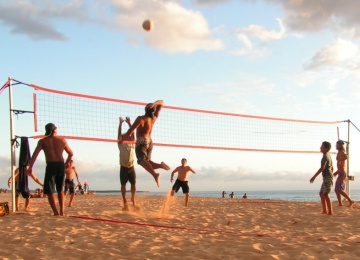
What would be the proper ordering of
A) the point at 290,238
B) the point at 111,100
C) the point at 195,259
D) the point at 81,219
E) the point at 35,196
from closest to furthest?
1. the point at 195,259
2. the point at 290,238
3. the point at 81,219
4. the point at 111,100
5. the point at 35,196

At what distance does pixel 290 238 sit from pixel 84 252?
229cm

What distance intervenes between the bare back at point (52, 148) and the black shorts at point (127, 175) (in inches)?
69.1

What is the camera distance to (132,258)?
154 inches

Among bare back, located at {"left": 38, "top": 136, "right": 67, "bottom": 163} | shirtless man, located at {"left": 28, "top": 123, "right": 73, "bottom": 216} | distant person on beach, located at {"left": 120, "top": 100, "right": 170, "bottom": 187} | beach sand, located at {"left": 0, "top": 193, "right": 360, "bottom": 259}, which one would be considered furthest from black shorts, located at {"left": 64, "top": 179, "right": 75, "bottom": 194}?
Result: distant person on beach, located at {"left": 120, "top": 100, "right": 170, "bottom": 187}

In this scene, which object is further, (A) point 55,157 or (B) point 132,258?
(A) point 55,157

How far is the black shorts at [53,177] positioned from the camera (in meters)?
6.33

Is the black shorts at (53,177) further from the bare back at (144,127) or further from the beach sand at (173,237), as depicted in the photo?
the bare back at (144,127)

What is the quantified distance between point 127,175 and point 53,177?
6.07 feet

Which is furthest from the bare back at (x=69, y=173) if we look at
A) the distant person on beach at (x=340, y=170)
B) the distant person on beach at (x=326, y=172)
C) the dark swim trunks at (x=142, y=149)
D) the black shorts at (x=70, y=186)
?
the distant person on beach at (x=340, y=170)

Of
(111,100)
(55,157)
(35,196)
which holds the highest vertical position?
(111,100)

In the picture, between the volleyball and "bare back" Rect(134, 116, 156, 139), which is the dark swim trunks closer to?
"bare back" Rect(134, 116, 156, 139)

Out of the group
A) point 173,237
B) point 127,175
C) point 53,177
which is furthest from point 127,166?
point 173,237

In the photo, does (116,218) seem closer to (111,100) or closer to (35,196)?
(111,100)

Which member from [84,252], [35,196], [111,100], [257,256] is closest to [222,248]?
[257,256]
